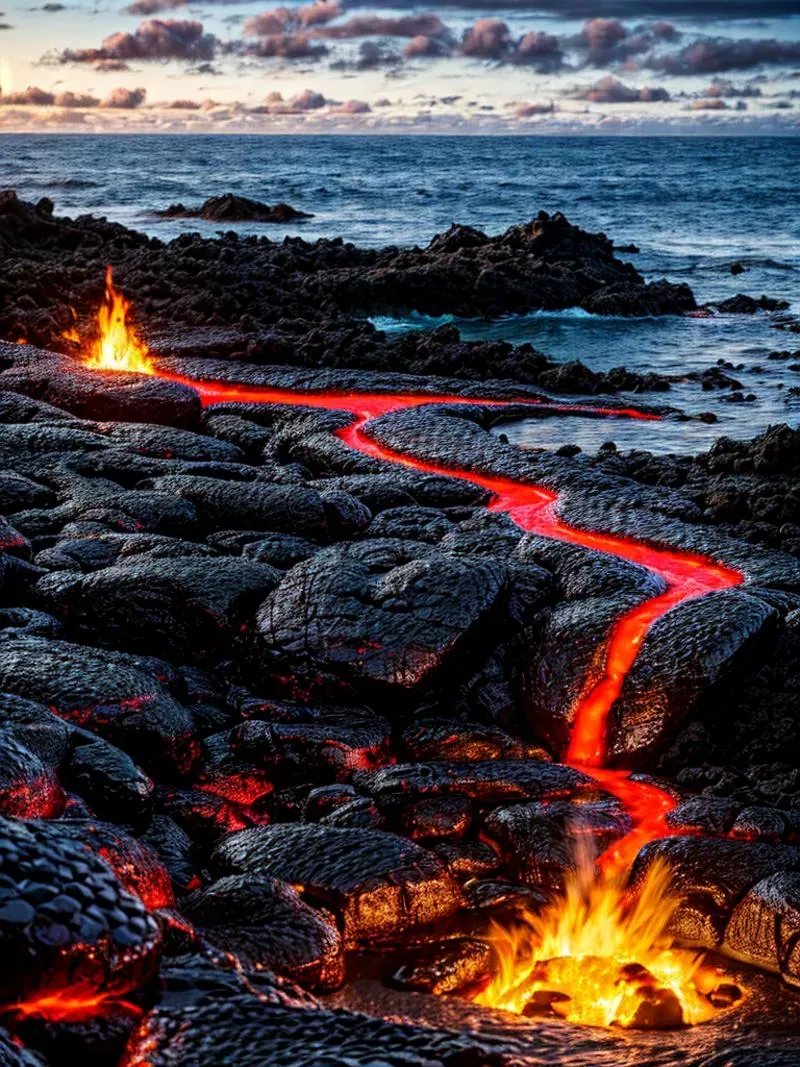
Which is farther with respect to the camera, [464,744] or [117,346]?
[117,346]

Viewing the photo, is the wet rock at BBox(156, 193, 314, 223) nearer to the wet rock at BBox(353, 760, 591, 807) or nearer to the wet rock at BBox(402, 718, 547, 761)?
the wet rock at BBox(402, 718, 547, 761)

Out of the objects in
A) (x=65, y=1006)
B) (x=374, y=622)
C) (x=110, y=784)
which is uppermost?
(x=65, y=1006)

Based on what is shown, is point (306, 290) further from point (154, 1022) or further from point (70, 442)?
point (154, 1022)

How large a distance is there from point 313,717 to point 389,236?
4233 centimetres

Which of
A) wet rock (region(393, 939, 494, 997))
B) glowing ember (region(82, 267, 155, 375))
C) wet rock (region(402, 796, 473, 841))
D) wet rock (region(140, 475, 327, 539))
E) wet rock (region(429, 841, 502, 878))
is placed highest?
glowing ember (region(82, 267, 155, 375))

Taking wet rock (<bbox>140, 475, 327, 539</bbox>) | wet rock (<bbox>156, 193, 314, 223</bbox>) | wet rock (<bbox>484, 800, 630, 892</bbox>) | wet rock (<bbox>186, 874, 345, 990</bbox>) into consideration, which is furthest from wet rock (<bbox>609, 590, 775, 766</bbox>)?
wet rock (<bbox>156, 193, 314, 223</bbox>)

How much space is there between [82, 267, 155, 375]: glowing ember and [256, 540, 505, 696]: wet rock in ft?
35.4

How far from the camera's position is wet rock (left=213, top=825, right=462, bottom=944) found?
7301mm

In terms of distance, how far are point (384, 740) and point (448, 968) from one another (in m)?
2.49

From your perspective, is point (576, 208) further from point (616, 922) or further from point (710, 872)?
point (616, 922)

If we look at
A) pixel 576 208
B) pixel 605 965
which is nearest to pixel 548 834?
pixel 605 965

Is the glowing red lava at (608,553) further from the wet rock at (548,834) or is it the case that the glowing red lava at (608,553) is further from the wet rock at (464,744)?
the wet rock at (464,744)

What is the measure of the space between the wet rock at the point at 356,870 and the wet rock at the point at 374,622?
1.94m

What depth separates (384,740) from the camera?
9.36 m
